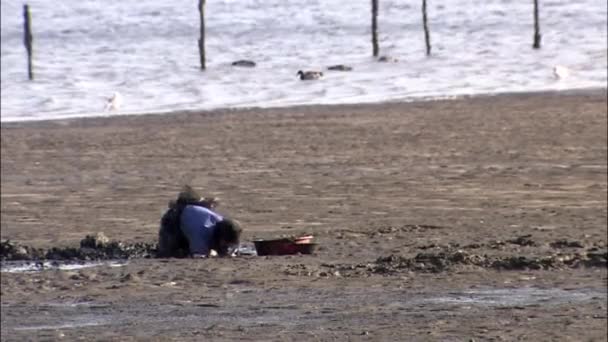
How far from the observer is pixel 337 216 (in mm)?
16016

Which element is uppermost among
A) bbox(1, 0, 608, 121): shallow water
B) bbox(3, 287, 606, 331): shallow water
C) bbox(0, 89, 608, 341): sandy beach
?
bbox(3, 287, 606, 331): shallow water

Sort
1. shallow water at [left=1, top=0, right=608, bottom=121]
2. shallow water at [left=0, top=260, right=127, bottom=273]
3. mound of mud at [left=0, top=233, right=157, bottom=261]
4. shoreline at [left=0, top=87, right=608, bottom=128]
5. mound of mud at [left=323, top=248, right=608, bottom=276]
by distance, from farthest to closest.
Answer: shallow water at [left=1, top=0, right=608, bottom=121], shoreline at [left=0, top=87, right=608, bottom=128], mound of mud at [left=0, top=233, right=157, bottom=261], shallow water at [left=0, top=260, right=127, bottom=273], mound of mud at [left=323, top=248, right=608, bottom=276]

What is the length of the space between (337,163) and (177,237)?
25.1 feet

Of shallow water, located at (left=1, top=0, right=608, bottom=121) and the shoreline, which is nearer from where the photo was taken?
the shoreline

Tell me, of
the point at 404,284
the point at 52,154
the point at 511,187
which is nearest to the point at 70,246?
the point at 404,284

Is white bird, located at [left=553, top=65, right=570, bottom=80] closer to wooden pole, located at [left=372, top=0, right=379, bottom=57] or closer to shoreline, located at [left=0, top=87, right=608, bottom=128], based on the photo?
shoreline, located at [left=0, top=87, right=608, bottom=128]

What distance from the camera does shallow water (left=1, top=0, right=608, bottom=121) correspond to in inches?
1309

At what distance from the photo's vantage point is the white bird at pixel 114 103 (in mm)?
31364

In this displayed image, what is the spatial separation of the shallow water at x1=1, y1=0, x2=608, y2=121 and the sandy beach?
4.34 m

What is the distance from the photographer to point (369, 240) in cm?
1417

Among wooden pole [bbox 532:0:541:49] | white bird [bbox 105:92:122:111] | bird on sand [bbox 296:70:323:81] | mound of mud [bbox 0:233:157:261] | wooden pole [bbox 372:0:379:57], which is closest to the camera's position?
mound of mud [bbox 0:233:157:261]

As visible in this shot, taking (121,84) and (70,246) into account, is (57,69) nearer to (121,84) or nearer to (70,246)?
(121,84)

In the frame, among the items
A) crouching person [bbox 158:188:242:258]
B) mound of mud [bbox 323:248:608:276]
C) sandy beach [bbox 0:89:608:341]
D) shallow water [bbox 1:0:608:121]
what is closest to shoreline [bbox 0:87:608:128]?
sandy beach [bbox 0:89:608:341]

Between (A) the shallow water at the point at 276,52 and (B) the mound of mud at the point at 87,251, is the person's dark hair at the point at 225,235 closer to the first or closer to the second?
(B) the mound of mud at the point at 87,251
